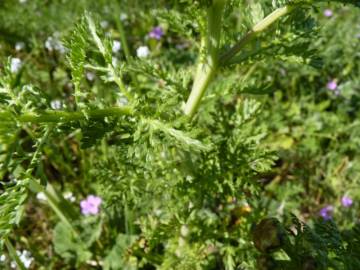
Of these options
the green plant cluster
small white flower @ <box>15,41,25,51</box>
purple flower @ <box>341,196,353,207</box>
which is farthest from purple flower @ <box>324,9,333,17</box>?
small white flower @ <box>15,41,25,51</box>

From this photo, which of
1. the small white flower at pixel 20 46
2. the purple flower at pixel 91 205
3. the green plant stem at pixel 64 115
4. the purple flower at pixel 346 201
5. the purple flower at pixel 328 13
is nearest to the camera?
the green plant stem at pixel 64 115

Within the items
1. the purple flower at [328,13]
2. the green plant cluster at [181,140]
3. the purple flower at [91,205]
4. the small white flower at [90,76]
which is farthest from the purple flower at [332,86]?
the purple flower at [91,205]

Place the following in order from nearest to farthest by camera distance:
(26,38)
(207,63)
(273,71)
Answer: (207,63), (273,71), (26,38)

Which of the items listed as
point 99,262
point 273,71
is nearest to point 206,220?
point 99,262

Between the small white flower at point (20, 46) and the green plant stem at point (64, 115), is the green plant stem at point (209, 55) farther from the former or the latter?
the small white flower at point (20, 46)

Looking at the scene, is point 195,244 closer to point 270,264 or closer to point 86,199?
point 270,264

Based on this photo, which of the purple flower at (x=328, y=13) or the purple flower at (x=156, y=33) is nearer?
the purple flower at (x=156, y=33)

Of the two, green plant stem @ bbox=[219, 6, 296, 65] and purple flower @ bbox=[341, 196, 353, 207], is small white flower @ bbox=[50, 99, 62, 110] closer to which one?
green plant stem @ bbox=[219, 6, 296, 65]
